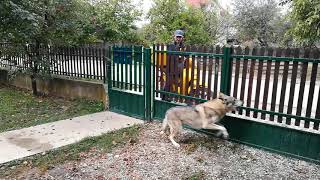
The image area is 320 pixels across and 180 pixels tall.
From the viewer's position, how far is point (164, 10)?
62.8ft

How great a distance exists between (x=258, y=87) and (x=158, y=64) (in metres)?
2.34

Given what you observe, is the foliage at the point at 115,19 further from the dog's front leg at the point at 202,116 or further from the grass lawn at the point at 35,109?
the dog's front leg at the point at 202,116

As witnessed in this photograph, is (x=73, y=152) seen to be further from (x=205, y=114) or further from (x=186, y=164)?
(x=205, y=114)

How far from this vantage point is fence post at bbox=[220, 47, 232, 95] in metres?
5.25

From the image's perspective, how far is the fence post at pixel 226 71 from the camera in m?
5.25

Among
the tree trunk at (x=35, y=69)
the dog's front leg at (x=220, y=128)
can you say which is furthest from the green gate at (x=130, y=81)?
the tree trunk at (x=35, y=69)

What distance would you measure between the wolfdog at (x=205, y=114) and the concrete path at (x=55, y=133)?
1626 millimetres

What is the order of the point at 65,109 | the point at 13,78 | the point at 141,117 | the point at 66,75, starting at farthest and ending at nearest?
the point at 13,78
the point at 66,75
the point at 65,109
the point at 141,117

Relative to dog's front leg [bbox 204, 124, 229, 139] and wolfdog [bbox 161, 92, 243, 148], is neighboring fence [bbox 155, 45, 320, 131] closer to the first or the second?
wolfdog [bbox 161, 92, 243, 148]

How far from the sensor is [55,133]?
6086 millimetres

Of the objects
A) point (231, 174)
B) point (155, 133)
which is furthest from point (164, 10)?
point (231, 174)

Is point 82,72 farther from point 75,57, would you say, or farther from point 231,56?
point 231,56

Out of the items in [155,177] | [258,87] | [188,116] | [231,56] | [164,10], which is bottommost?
[155,177]

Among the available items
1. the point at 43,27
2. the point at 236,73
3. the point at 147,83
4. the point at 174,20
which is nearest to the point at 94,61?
the point at 43,27
